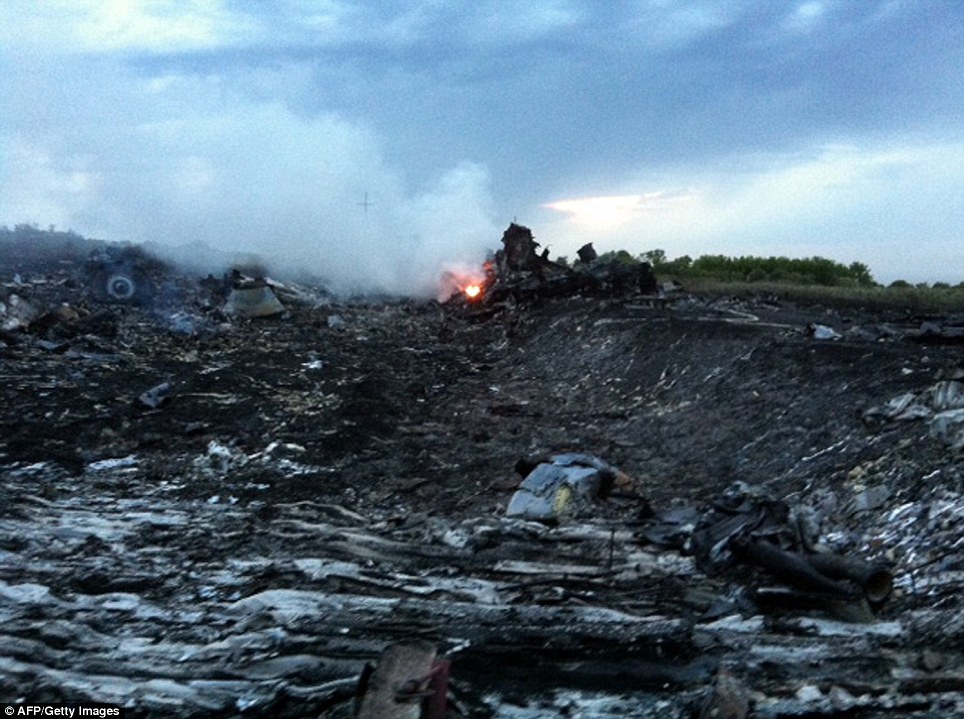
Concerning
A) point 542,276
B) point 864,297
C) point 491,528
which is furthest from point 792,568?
point 864,297

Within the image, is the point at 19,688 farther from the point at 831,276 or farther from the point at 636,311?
the point at 831,276

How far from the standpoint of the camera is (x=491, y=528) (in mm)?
5895

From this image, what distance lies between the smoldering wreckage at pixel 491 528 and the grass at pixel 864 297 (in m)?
5.13

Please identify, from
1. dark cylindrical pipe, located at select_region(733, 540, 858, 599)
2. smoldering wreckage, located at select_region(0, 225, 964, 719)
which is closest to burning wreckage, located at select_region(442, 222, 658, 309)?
smoldering wreckage, located at select_region(0, 225, 964, 719)

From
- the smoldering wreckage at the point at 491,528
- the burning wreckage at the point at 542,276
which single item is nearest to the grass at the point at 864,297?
the burning wreckage at the point at 542,276

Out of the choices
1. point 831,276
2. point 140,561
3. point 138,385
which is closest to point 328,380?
point 138,385

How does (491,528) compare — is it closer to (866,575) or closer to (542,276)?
(866,575)

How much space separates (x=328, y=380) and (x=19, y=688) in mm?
7461

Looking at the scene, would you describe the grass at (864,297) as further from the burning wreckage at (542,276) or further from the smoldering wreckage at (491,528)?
the smoldering wreckage at (491,528)

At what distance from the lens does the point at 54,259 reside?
2112 centimetres

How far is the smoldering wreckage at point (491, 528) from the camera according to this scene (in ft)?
12.1

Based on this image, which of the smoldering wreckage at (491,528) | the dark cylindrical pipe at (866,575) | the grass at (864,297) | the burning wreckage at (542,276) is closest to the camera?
the smoldering wreckage at (491,528)

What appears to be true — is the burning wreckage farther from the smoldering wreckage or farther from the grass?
the smoldering wreckage

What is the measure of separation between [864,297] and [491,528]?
14615mm
